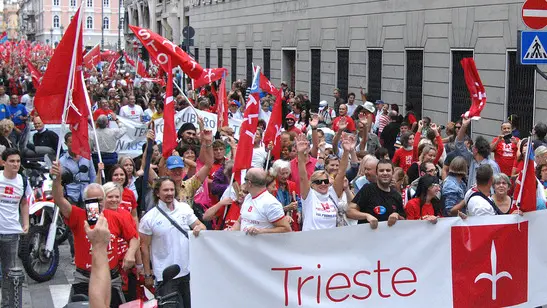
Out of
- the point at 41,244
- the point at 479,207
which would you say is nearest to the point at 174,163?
the point at 41,244

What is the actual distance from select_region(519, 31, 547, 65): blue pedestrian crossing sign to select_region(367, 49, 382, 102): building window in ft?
49.3

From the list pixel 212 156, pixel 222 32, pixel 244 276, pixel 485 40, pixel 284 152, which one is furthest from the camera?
pixel 222 32

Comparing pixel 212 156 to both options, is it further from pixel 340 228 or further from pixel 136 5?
pixel 136 5

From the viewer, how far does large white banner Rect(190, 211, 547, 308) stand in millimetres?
7461

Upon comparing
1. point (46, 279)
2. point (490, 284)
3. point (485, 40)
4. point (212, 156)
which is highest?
point (485, 40)

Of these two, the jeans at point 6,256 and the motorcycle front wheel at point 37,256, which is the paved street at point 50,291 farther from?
the jeans at point 6,256

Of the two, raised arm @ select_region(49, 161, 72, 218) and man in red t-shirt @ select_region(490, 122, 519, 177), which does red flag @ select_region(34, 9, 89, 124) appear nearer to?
raised arm @ select_region(49, 161, 72, 218)

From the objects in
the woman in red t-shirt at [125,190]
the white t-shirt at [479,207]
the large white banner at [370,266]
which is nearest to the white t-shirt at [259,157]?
the woman in red t-shirt at [125,190]

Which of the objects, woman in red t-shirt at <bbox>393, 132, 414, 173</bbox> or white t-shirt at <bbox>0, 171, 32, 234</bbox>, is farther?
woman in red t-shirt at <bbox>393, 132, 414, 173</bbox>

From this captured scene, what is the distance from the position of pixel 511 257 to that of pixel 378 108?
1312cm

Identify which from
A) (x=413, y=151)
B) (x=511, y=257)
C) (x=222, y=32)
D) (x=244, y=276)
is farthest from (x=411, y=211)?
(x=222, y=32)

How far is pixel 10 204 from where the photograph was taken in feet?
30.2

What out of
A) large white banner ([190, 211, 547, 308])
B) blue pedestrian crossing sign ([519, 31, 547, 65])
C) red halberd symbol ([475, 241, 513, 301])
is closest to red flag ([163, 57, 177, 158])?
large white banner ([190, 211, 547, 308])

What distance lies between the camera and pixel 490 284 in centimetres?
779
